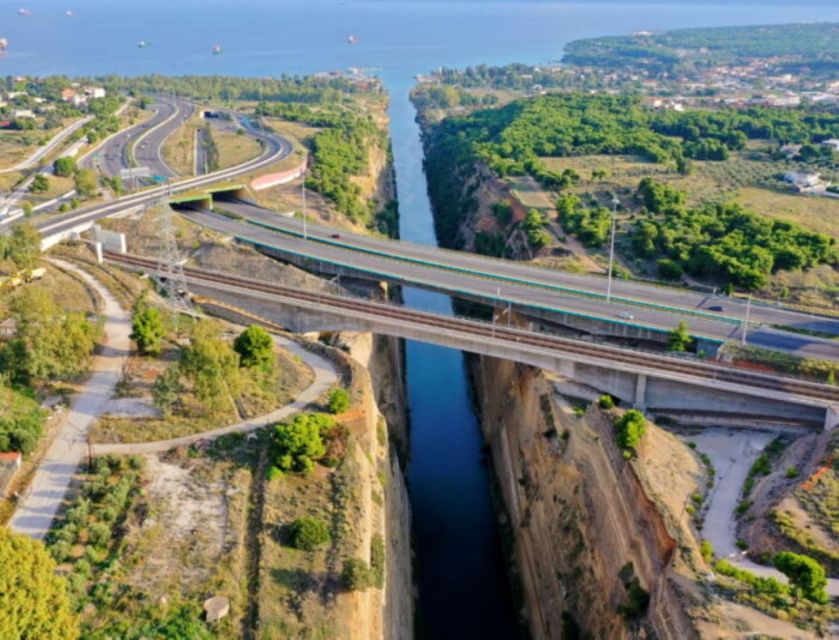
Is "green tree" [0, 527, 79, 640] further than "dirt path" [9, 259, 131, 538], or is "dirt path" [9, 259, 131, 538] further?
"dirt path" [9, 259, 131, 538]

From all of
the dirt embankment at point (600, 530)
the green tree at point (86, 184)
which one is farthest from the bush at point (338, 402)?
the green tree at point (86, 184)

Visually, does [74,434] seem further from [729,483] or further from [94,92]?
[94,92]

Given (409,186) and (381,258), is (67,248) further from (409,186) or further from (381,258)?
(409,186)

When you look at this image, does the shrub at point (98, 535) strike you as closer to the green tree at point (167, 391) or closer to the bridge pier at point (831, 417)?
the green tree at point (167, 391)

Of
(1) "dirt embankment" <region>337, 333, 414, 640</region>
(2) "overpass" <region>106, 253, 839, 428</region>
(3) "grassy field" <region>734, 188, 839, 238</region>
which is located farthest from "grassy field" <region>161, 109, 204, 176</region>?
(3) "grassy field" <region>734, 188, 839, 238</region>

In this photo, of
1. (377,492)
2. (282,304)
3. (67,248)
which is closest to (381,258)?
(282,304)

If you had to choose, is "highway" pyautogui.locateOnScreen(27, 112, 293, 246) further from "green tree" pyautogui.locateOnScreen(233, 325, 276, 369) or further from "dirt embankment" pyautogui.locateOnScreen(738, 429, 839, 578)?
"dirt embankment" pyautogui.locateOnScreen(738, 429, 839, 578)

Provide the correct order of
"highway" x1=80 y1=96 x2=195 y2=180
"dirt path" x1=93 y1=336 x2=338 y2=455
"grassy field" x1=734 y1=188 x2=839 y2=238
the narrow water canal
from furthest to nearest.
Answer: "highway" x1=80 y1=96 x2=195 y2=180
"grassy field" x1=734 y1=188 x2=839 y2=238
the narrow water canal
"dirt path" x1=93 y1=336 x2=338 y2=455
